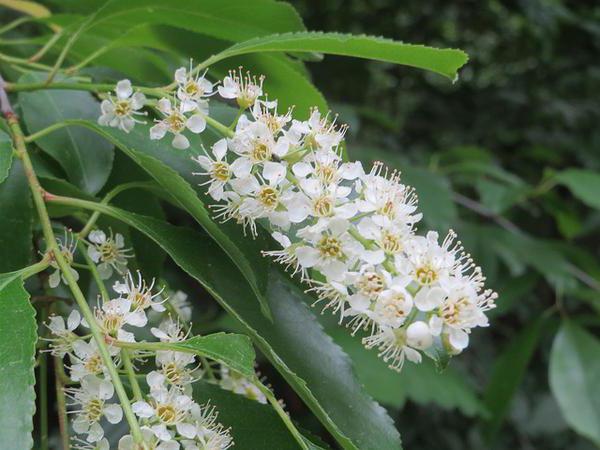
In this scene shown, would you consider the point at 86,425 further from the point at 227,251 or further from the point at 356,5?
the point at 356,5

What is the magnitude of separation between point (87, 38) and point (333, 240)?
686 mm

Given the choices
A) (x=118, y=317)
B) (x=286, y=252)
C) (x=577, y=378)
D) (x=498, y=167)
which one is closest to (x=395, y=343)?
(x=286, y=252)

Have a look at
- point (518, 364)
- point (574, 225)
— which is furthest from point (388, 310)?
point (574, 225)

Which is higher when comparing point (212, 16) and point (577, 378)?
point (212, 16)

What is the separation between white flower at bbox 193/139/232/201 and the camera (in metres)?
0.82

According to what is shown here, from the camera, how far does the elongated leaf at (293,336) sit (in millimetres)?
814

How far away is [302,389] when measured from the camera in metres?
0.73

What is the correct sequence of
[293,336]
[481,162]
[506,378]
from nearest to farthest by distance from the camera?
[293,336] → [506,378] → [481,162]

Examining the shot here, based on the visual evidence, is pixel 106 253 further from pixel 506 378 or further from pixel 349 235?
pixel 506 378

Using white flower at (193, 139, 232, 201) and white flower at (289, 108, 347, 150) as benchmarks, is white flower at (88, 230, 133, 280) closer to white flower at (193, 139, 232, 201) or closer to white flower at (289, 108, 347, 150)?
white flower at (193, 139, 232, 201)

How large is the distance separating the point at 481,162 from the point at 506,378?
0.79 metres

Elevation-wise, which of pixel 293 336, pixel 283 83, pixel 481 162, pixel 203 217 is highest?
pixel 481 162

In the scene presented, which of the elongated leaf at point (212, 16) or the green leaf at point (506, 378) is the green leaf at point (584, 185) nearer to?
the green leaf at point (506, 378)

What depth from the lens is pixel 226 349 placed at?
67cm
